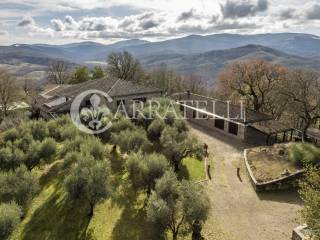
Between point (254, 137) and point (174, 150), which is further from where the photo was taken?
point (254, 137)

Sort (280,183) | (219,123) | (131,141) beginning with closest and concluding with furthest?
(280,183) → (131,141) → (219,123)

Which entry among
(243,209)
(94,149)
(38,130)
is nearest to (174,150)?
(94,149)

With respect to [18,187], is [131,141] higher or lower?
lower

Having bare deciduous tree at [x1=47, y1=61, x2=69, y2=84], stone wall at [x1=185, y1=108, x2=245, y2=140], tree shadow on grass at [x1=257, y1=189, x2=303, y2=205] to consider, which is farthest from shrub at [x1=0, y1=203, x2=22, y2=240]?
bare deciduous tree at [x1=47, y1=61, x2=69, y2=84]

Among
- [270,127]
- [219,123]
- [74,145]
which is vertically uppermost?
[74,145]

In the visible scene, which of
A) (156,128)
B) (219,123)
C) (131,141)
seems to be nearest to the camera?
(131,141)

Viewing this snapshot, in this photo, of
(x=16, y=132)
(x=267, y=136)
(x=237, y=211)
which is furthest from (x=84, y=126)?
(x=267, y=136)

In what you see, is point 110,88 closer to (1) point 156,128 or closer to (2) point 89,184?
(1) point 156,128

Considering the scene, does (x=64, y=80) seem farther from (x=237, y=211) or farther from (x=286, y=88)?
(x=237, y=211)
